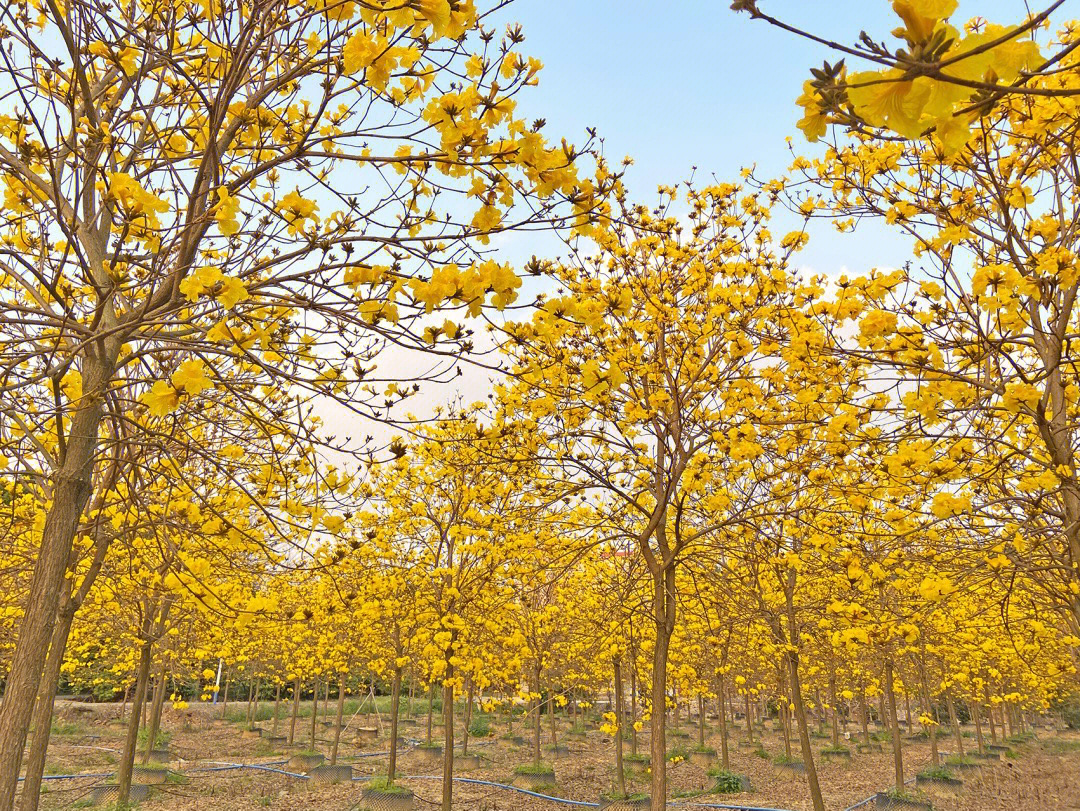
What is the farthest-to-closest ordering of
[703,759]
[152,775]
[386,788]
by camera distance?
[703,759]
[152,775]
[386,788]

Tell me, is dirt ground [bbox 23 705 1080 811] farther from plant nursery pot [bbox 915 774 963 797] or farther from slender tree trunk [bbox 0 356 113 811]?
slender tree trunk [bbox 0 356 113 811]

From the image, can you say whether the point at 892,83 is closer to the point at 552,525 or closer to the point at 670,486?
the point at 670,486

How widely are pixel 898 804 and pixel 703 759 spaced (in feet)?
17.5

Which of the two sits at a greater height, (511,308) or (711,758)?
(511,308)

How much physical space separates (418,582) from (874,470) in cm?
527

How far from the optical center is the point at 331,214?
2.33 meters

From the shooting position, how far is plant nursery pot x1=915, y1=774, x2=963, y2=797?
10.6 m

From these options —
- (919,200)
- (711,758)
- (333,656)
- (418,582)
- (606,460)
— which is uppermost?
(919,200)

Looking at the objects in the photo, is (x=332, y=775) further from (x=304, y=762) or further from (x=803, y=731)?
(x=803, y=731)

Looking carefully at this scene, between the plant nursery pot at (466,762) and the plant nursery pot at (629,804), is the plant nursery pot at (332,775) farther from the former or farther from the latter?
the plant nursery pot at (629,804)

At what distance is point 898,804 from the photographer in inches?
344

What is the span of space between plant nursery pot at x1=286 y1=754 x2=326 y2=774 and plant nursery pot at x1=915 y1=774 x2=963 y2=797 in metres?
10.2

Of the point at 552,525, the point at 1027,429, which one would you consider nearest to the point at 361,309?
the point at 552,525

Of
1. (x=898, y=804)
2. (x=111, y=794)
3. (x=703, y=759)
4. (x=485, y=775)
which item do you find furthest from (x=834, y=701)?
(x=111, y=794)
